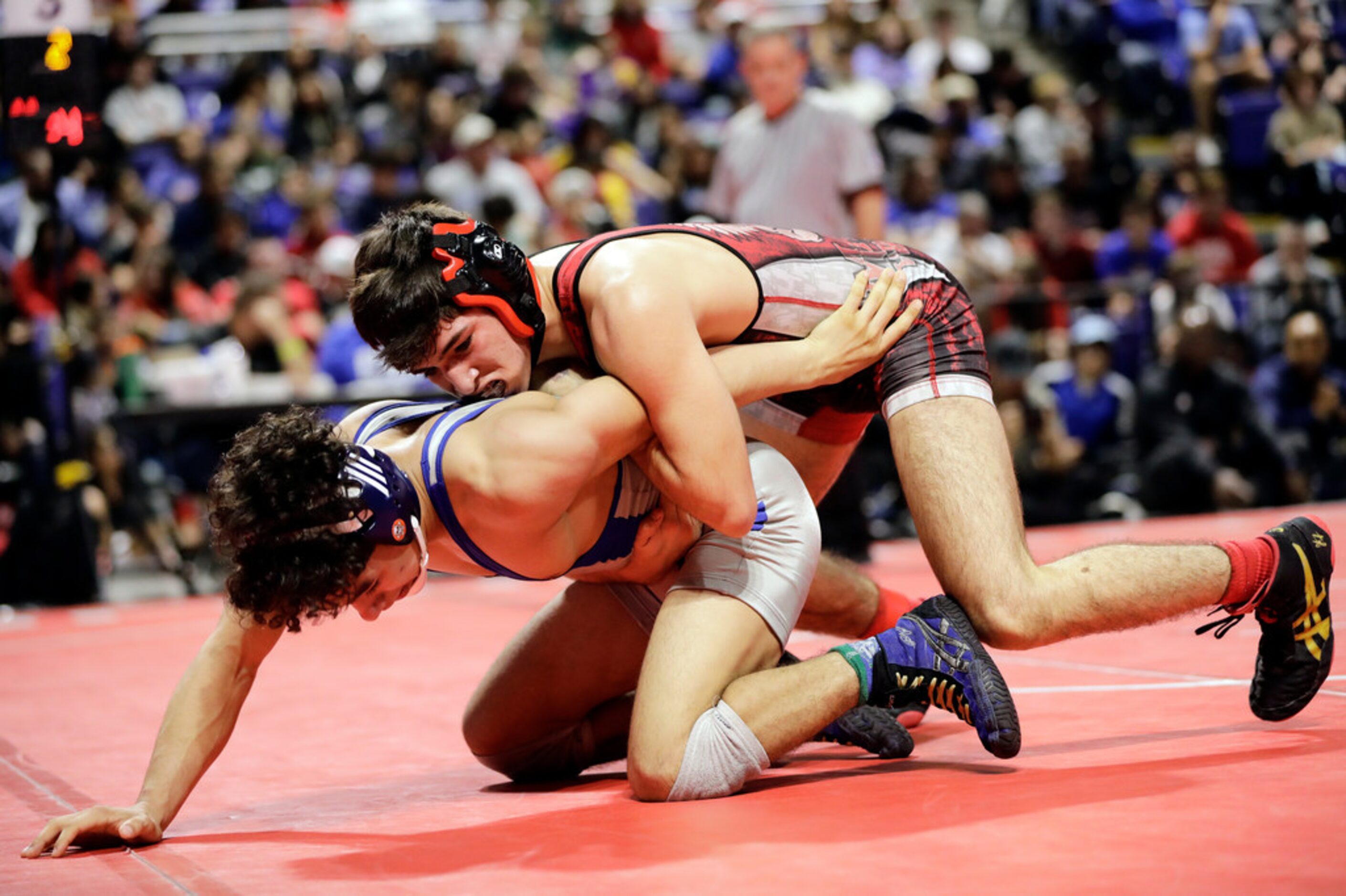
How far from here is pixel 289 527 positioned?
7.75ft

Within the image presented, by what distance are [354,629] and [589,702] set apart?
2.63 meters

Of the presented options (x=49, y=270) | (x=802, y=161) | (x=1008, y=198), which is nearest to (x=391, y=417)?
(x=802, y=161)

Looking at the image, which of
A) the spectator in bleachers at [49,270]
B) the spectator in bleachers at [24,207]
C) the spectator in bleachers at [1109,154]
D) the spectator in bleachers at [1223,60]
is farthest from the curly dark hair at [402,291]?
the spectator in bleachers at [1223,60]

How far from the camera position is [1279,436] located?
7277mm

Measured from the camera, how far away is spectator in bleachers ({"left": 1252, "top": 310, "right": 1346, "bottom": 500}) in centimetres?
730

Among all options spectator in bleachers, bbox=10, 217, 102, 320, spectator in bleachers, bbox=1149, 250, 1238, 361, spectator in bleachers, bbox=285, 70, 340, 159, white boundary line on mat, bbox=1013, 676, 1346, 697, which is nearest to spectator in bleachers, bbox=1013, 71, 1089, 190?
spectator in bleachers, bbox=1149, 250, 1238, 361

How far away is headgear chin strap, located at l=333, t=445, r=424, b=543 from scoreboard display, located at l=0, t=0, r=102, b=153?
4.33 metres

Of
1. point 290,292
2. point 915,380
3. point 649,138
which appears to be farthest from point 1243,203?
point 915,380

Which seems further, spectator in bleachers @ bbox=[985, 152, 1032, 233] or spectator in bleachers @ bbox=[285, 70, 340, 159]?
spectator in bleachers @ bbox=[285, 70, 340, 159]

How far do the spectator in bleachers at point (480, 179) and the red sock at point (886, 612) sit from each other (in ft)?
19.1

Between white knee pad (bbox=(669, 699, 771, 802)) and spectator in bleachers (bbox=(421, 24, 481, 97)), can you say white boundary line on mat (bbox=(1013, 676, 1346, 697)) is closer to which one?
white knee pad (bbox=(669, 699, 771, 802))

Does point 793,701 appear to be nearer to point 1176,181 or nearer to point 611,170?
point 611,170

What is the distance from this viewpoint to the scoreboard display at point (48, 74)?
6082 millimetres

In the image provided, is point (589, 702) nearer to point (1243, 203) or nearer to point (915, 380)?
point (915, 380)
